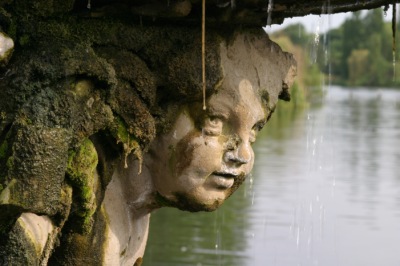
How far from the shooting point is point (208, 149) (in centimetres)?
440

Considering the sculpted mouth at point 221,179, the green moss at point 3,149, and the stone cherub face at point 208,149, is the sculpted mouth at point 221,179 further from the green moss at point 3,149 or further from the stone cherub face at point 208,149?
the green moss at point 3,149

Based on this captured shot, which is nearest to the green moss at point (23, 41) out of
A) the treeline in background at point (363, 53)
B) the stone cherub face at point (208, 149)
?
the stone cherub face at point (208, 149)

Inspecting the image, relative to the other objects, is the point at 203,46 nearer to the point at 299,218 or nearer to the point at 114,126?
the point at 114,126

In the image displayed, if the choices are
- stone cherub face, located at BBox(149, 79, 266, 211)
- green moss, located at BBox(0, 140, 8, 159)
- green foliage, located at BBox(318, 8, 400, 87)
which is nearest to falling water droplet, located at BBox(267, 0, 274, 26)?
stone cherub face, located at BBox(149, 79, 266, 211)

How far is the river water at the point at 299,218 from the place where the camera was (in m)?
10.9

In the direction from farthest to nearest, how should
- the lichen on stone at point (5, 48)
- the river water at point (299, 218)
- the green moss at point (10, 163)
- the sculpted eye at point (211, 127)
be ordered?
the river water at point (299, 218)
the sculpted eye at point (211, 127)
the lichen on stone at point (5, 48)
the green moss at point (10, 163)

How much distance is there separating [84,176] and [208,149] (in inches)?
25.3

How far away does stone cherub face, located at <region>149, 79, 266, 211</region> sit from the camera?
4410mm

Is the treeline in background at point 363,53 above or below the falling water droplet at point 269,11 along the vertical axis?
below

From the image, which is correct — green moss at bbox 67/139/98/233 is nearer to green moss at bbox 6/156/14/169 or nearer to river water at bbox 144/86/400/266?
green moss at bbox 6/156/14/169

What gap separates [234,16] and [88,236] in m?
0.97

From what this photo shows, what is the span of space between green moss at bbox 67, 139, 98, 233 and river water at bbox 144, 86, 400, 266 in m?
6.45

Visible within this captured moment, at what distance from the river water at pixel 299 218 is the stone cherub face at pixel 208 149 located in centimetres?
600

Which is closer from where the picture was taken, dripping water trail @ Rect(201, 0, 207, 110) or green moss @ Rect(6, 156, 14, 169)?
green moss @ Rect(6, 156, 14, 169)
